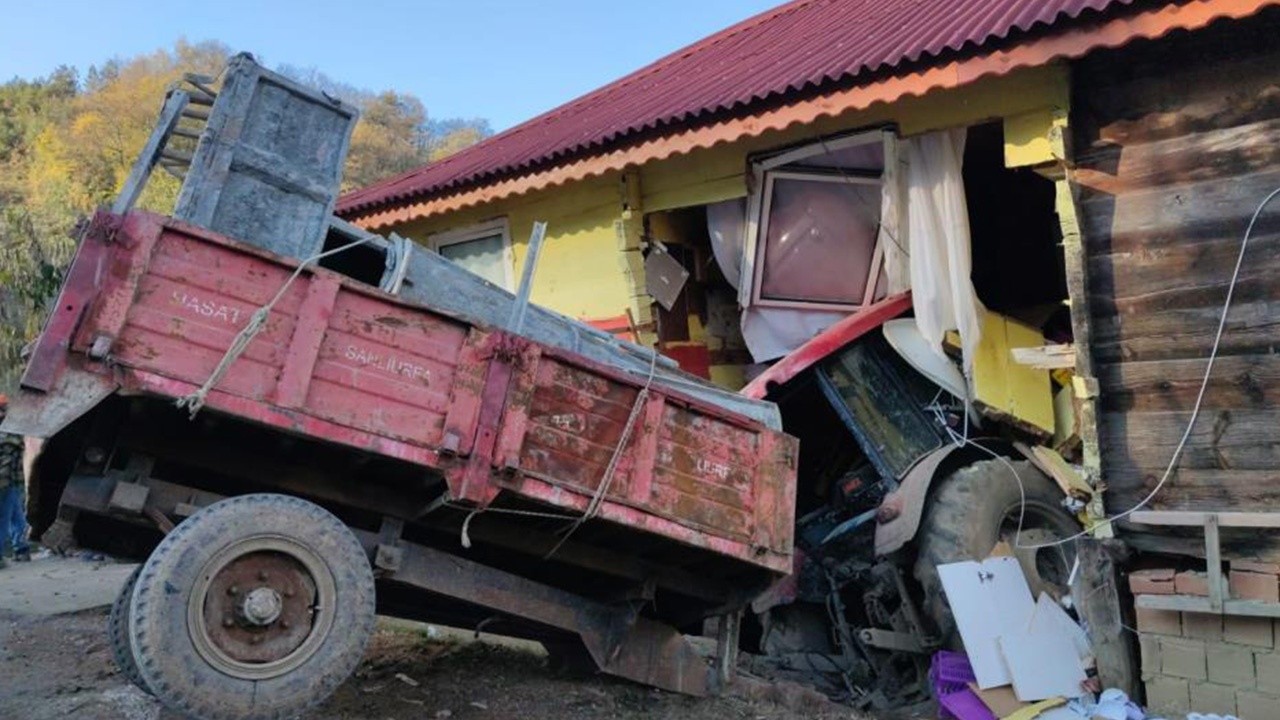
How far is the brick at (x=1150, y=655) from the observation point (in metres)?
4.95

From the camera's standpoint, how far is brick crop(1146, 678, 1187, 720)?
15.8 feet

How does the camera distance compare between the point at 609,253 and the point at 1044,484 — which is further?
the point at 609,253

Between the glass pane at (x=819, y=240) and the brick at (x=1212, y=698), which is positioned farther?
the glass pane at (x=819, y=240)

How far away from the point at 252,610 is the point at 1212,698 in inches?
185

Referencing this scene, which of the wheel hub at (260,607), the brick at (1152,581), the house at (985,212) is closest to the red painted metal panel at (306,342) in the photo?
the wheel hub at (260,607)

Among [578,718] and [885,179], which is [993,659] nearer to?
[578,718]

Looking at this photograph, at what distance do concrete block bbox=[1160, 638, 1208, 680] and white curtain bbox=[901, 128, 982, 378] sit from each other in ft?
6.33

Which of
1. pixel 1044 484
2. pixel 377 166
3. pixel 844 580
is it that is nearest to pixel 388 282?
pixel 844 580

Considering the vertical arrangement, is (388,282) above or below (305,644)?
above

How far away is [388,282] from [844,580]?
3723mm

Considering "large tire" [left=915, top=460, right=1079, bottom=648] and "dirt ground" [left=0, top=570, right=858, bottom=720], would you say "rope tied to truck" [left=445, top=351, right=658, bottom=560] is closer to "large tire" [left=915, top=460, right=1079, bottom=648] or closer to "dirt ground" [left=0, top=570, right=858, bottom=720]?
"dirt ground" [left=0, top=570, right=858, bottom=720]

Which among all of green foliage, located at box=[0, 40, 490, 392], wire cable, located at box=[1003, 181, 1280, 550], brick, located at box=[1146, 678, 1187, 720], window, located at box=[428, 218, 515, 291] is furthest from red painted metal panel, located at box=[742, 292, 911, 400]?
green foliage, located at box=[0, 40, 490, 392]

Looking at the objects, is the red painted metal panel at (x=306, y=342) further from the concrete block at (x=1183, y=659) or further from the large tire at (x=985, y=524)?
the concrete block at (x=1183, y=659)

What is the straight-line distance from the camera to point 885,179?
21.5ft
